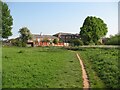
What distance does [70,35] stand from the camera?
451ft

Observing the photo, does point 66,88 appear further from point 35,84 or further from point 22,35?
point 22,35

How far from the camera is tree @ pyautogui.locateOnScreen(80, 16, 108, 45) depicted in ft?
249

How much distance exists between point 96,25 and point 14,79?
68.0 metres

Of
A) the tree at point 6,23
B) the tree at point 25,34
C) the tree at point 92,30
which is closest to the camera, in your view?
the tree at point 6,23

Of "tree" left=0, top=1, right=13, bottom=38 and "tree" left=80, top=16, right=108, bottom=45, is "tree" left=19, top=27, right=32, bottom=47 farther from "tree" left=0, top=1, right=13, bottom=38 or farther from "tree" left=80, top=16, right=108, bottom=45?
"tree" left=80, top=16, right=108, bottom=45

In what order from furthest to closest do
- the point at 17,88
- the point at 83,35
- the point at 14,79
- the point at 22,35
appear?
the point at 22,35 → the point at 83,35 → the point at 14,79 → the point at 17,88

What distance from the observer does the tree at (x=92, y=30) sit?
249ft

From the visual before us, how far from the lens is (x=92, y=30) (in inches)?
3125

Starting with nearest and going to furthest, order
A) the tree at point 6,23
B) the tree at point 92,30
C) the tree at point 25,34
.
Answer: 1. the tree at point 6,23
2. the tree at point 92,30
3. the tree at point 25,34

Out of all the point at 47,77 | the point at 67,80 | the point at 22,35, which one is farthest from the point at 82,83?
the point at 22,35

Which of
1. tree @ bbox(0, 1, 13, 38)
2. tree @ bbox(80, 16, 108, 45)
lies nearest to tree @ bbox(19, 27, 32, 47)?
tree @ bbox(0, 1, 13, 38)

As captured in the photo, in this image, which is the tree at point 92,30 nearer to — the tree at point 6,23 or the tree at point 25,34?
the tree at point 25,34

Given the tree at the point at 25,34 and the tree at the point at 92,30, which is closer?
the tree at the point at 92,30

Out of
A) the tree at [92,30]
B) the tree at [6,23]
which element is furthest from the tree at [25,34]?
the tree at [92,30]
